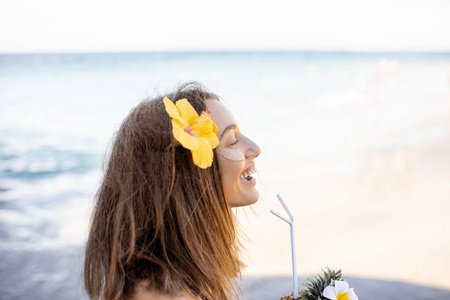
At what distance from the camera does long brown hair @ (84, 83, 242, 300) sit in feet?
4.47

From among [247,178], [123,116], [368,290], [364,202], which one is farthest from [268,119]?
[247,178]

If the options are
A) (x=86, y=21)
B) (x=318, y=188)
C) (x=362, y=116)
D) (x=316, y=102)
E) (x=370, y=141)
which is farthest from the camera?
(x=86, y=21)

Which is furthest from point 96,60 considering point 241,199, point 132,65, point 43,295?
point 241,199

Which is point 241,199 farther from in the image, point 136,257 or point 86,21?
point 86,21

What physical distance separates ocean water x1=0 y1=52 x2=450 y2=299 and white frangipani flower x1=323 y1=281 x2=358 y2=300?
3.32 ft

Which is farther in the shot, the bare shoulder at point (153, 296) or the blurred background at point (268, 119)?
the blurred background at point (268, 119)

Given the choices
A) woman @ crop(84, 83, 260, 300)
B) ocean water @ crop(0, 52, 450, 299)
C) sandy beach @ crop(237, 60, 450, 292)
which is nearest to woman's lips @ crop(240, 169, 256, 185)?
woman @ crop(84, 83, 260, 300)

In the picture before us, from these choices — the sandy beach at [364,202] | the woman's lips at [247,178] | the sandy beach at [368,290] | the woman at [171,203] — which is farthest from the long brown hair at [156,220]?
the sandy beach at [368,290]

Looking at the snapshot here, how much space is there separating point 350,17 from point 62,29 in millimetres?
10476

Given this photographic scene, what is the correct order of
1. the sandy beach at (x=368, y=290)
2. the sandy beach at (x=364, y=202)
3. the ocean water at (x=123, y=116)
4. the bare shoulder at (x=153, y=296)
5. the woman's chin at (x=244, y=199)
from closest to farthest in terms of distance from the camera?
the bare shoulder at (x=153, y=296), the woman's chin at (x=244, y=199), the sandy beach at (x=368, y=290), the sandy beach at (x=364, y=202), the ocean water at (x=123, y=116)

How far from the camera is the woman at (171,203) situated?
135cm

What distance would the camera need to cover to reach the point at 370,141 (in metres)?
9.30

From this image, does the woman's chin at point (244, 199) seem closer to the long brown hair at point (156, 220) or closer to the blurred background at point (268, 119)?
the long brown hair at point (156, 220)

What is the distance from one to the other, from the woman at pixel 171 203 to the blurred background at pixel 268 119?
63cm
